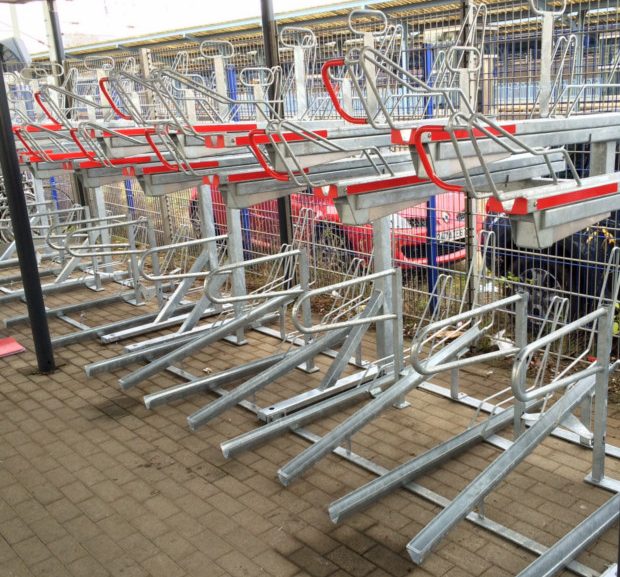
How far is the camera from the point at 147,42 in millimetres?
9680

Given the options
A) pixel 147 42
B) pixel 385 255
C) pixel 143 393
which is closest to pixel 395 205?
pixel 385 255

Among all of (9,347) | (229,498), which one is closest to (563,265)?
(229,498)

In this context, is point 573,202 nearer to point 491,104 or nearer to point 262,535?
point 262,535

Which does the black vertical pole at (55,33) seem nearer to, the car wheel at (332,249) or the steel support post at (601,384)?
the car wheel at (332,249)

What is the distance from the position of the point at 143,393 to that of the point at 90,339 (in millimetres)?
1468

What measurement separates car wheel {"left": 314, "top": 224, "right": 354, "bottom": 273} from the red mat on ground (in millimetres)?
2759

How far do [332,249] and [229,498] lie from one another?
3.24m

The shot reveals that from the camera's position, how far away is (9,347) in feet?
19.9

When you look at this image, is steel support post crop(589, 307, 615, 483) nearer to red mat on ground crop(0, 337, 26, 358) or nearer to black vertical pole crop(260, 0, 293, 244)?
black vertical pole crop(260, 0, 293, 244)

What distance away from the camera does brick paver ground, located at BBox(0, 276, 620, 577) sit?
3.12 metres

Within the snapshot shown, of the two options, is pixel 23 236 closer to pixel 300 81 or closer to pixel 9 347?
pixel 9 347

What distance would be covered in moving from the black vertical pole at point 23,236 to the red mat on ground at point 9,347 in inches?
24.7

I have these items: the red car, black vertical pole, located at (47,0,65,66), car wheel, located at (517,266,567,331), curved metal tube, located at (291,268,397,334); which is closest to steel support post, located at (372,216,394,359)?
curved metal tube, located at (291,268,397,334)

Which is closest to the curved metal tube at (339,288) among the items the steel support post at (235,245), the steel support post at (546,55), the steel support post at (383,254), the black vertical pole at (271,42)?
the steel support post at (383,254)
